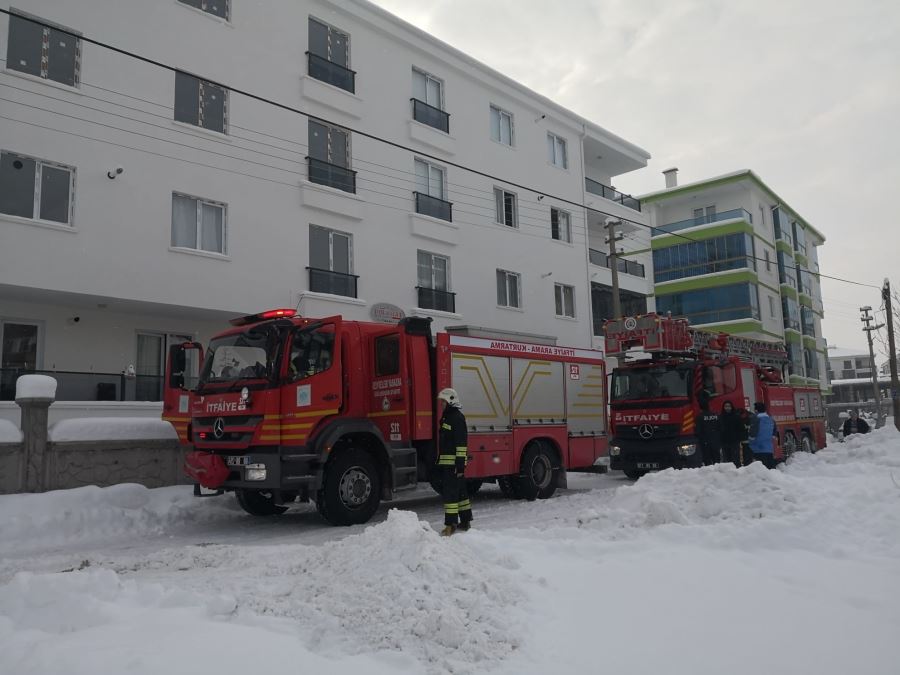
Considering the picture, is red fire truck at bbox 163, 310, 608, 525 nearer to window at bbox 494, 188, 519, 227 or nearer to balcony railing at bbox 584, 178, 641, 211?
window at bbox 494, 188, 519, 227

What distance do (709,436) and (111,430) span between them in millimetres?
10797

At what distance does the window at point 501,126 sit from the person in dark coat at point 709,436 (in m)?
13.5

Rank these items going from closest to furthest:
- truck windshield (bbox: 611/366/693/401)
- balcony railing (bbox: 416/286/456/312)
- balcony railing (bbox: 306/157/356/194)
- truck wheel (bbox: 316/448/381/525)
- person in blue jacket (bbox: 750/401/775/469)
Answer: truck wheel (bbox: 316/448/381/525) < person in blue jacket (bbox: 750/401/775/469) < truck windshield (bbox: 611/366/693/401) < balcony railing (bbox: 306/157/356/194) < balcony railing (bbox: 416/286/456/312)

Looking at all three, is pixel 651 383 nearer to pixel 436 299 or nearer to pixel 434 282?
pixel 436 299

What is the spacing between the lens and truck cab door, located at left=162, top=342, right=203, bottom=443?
10938mm

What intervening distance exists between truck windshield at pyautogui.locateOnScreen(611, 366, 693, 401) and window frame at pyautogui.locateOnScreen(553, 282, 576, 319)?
1021cm

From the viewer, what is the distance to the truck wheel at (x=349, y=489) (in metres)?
9.45

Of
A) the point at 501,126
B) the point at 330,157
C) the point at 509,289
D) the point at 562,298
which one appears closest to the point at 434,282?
the point at 509,289

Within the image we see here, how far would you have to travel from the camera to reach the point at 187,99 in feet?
53.8

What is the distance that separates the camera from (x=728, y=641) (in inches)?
185

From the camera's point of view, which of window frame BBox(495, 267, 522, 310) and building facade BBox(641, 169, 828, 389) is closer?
window frame BBox(495, 267, 522, 310)

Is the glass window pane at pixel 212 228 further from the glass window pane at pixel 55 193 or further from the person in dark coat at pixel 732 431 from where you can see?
the person in dark coat at pixel 732 431

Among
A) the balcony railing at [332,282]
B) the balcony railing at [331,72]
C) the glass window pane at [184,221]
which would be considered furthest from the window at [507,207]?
the glass window pane at [184,221]

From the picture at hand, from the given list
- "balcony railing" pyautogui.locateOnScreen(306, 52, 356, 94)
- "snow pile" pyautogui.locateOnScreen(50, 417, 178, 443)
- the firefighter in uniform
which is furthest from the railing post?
"balcony railing" pyautogui.locateOnScreen(306, 52, 356, 94)
